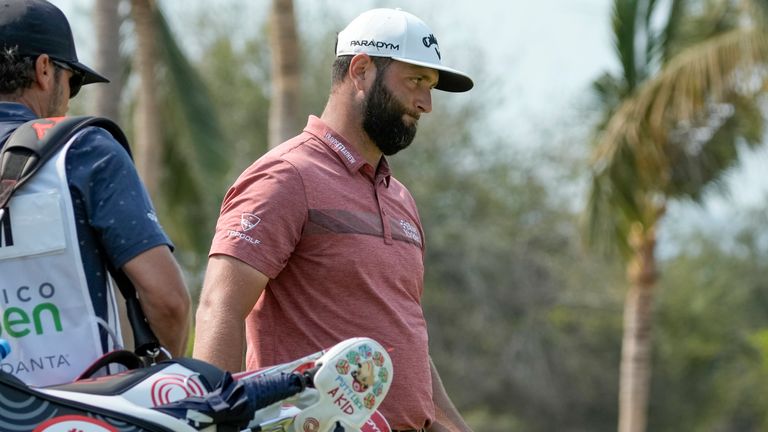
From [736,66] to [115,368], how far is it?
14.3 meters

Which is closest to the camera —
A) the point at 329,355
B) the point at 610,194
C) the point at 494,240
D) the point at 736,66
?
the point at 329,355

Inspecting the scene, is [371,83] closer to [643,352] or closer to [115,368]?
[115,368]

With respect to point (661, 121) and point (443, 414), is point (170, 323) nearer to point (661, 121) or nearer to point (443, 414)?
point (443, 414)

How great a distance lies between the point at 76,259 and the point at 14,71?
57cm

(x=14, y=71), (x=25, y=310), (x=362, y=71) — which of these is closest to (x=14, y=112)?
(x=14, y=71)

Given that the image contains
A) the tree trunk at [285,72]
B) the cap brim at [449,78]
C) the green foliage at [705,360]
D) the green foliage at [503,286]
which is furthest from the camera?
Answer: the green foliage at [705,360]

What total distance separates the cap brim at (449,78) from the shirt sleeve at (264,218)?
54cm

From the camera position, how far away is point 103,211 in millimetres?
3209

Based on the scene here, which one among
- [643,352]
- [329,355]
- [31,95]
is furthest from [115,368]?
[643,352]

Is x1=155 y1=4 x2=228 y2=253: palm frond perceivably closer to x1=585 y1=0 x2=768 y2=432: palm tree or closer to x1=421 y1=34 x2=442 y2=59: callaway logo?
x1=585 y1=0 x2=768 y2=432: palm tree

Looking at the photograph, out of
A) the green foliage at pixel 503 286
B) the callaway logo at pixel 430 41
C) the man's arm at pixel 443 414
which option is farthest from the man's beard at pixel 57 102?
the green foliage at pixel 503 286

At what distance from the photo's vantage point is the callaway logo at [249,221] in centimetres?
378

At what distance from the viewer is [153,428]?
2.92 meters

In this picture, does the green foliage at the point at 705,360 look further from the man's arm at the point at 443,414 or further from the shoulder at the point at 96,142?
the shoulder at the point at 96,142
